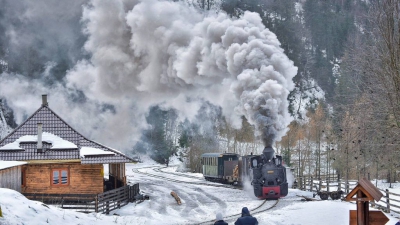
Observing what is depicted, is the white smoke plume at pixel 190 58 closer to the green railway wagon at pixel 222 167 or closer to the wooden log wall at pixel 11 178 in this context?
the green railway wagon at pixel 222 167

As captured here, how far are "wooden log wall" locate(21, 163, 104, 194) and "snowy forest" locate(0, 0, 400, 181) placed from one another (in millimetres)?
7745

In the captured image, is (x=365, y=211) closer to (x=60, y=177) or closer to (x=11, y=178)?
(x=11, y=178)

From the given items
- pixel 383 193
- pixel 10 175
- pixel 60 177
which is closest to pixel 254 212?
pixel 60 177

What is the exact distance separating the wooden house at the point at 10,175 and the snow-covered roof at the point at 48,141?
1.83 metres

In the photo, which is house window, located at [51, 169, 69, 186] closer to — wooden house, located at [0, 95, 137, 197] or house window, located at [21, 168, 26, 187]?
wooden house, located at [0, 95, 137, 197]

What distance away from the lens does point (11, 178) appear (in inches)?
745

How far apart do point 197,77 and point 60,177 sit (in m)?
9.91

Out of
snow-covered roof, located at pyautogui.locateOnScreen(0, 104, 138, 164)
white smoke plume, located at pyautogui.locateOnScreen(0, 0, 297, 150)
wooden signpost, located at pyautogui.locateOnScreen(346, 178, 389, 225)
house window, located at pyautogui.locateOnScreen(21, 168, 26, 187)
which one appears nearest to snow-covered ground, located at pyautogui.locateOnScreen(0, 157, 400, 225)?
snow-covered roof, located at pyautogui.locateOnScreen(0, 104, 138, 164)

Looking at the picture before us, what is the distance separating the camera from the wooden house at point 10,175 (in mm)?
17859

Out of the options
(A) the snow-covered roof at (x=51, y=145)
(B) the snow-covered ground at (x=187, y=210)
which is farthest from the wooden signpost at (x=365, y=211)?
(A) the snow-covered roof at (x=51, y=145)

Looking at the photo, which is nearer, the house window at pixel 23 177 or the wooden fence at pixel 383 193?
the wooden fence at pixel 383 193

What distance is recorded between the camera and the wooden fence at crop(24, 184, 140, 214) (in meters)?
18.5

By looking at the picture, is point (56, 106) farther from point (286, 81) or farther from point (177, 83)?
point (286, 81)

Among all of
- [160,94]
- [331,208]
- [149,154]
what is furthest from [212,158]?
[149,154]
